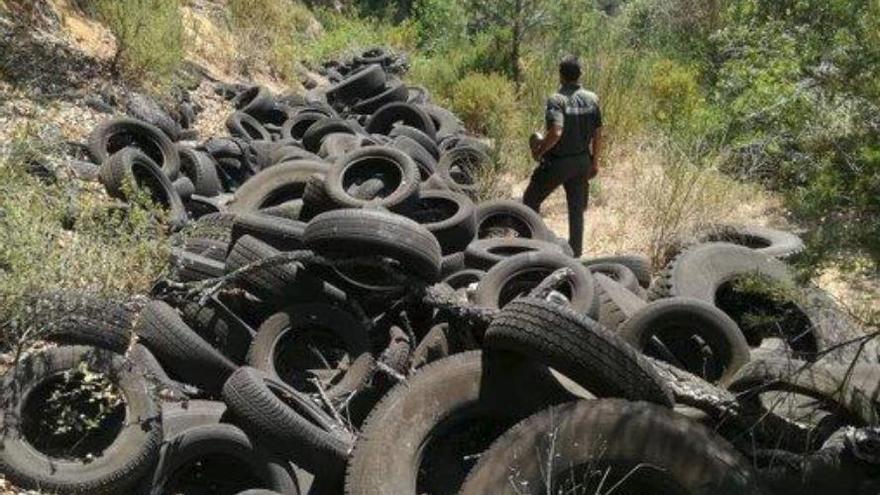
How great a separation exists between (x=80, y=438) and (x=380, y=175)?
3.37 meters

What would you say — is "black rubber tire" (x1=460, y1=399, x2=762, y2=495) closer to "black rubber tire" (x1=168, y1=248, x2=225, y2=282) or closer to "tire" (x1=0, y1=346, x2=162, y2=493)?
"tire" (x1=0, y1=346, x2=162, y2=493)

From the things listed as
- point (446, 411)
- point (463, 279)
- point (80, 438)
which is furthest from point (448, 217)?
point (80, 438)

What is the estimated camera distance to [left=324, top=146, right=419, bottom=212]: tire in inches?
259

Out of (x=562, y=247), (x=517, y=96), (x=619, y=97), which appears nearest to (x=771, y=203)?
(x=619, y=97)

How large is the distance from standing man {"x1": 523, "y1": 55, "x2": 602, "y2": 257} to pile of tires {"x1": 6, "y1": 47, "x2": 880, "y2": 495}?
4.43 ft

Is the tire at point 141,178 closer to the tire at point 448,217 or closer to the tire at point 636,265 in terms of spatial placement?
the tire at point 448,217

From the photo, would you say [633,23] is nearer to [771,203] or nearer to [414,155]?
[771,203]

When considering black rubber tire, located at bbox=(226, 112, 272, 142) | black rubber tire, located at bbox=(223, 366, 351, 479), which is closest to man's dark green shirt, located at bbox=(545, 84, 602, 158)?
black rubber tire, located at bbox=(223, 366, 351, 479)

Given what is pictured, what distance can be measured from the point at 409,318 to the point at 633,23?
2040 cm

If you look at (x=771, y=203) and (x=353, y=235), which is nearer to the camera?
(x=353, y=235)

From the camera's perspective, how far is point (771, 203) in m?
9.87

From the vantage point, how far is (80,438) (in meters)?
4.60

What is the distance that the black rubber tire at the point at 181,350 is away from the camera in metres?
5.07

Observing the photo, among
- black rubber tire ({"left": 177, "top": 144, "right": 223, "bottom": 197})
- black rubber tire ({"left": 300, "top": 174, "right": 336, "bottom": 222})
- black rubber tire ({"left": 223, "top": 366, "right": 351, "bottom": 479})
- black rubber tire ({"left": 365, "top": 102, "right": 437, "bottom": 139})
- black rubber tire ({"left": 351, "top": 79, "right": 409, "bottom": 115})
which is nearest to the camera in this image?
black rubber tire ({"left": 223, "top": 366, "right": 351, "bottom": 479})
